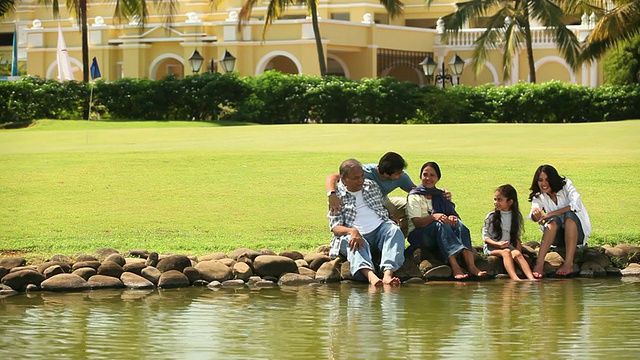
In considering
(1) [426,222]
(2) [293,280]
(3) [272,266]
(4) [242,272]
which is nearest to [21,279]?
(4) [242,272]

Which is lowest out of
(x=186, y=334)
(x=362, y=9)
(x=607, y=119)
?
(x=186, y=334)

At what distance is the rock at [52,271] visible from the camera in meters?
10.8

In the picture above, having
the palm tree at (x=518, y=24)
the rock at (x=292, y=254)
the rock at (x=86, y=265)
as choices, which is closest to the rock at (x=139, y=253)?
the rock at (x=86, y=265)

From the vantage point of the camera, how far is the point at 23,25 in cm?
6075

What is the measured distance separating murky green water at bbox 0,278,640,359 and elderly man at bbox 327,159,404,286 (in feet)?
0.99

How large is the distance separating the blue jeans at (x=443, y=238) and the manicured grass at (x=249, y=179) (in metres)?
1.44

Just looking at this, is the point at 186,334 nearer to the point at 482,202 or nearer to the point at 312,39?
the point at 482,202

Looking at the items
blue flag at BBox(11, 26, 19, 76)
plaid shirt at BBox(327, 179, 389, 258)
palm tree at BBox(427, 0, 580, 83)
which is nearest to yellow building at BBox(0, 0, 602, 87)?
blue flag at BBox(11, 26, 19, 76)

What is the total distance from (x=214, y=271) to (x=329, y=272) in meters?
1.05

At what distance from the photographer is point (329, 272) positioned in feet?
36.8

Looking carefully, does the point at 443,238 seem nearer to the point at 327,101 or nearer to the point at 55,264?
the point at 55,264

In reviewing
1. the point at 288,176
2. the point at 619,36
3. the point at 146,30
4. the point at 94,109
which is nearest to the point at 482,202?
the point at 288,176

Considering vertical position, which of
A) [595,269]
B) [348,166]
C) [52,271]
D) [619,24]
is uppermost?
[619,24]

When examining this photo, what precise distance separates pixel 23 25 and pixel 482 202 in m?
48.8
